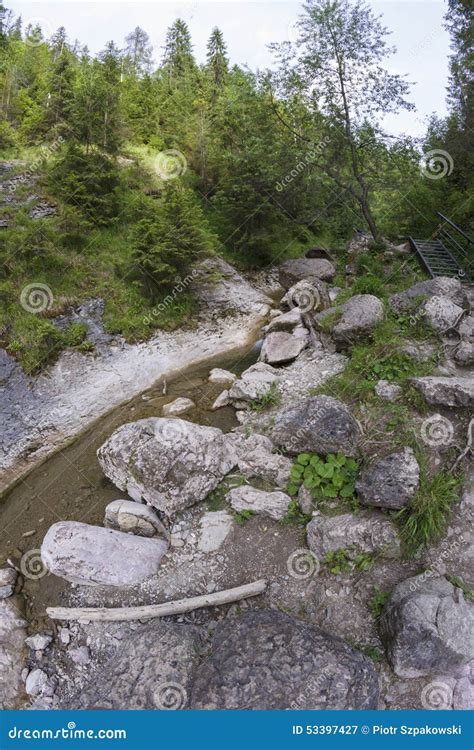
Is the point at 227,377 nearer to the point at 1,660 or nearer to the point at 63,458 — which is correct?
the point at 63,458

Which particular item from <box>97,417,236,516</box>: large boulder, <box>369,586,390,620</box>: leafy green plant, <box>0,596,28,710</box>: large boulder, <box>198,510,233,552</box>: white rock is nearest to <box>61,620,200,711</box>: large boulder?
<box>0,596,28,710</box>: large boulder

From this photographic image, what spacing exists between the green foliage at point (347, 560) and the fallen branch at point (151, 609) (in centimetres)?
92

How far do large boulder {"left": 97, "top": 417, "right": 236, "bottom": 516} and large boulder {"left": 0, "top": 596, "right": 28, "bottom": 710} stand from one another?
197 cm

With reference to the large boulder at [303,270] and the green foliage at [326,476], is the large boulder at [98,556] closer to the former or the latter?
the green foliage at [326,476]

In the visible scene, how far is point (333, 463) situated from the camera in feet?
18.7

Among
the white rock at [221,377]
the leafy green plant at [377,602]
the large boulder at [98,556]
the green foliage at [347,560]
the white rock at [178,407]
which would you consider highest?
the white rock at [221,377]

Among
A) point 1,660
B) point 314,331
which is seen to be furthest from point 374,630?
point 314,331

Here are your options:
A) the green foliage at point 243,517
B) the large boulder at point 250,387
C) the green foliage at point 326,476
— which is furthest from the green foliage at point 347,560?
the large boulder at point 250,387

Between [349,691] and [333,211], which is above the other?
[333,211]

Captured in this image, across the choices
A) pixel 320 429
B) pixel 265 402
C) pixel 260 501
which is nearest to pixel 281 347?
pixel 265 402

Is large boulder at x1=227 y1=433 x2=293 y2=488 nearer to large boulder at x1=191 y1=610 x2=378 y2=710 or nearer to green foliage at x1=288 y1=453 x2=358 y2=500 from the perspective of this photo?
green foliage at x1=288 y1=453 x2=358 y2=500

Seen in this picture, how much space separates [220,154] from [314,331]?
28.5 ft

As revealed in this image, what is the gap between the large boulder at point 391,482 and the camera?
5000 mm

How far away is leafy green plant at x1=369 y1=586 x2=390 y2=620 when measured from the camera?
4.49 m
